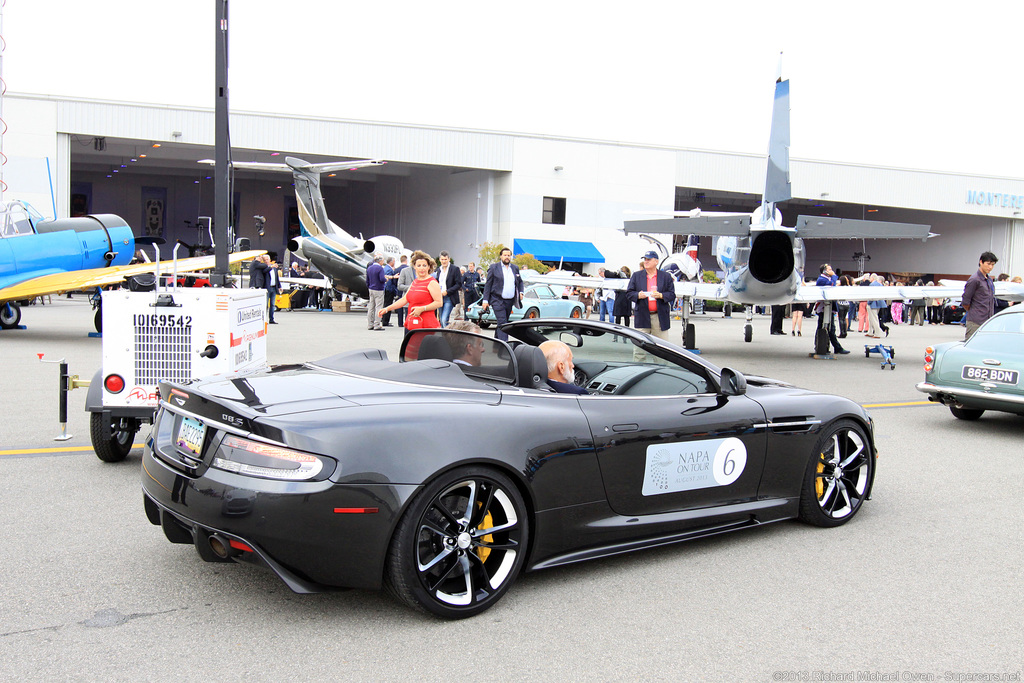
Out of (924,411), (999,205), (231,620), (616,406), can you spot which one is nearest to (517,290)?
(924,411)

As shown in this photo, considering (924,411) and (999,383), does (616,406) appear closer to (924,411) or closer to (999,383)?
(999,383)

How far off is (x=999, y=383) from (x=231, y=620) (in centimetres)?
786

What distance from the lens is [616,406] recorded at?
4.32 m

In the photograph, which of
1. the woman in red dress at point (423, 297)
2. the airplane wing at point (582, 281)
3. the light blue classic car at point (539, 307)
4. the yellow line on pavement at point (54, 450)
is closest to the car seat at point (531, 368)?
the yellow line on pavement at point (54, 450)

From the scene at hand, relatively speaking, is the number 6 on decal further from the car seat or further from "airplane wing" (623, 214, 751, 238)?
"airplane wing" (623, 214, 751, 238)

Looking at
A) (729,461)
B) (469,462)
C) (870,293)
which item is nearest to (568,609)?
(469,462)

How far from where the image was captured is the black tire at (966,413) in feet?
31.4

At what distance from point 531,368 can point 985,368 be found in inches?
253

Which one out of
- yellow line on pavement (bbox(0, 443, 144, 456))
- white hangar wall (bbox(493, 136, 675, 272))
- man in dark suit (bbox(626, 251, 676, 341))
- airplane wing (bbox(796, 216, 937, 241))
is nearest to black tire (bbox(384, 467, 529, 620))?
yellow line on pavement (bbox(0, 443, 144, 456))

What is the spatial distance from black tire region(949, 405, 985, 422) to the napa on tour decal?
625cm

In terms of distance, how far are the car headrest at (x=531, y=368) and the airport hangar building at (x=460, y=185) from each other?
30.4m

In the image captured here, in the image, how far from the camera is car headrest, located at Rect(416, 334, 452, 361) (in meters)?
4.62

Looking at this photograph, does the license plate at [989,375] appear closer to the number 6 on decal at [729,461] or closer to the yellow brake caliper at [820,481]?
the yellow brake caliper at [820,481]

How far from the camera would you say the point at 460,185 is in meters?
49.3
